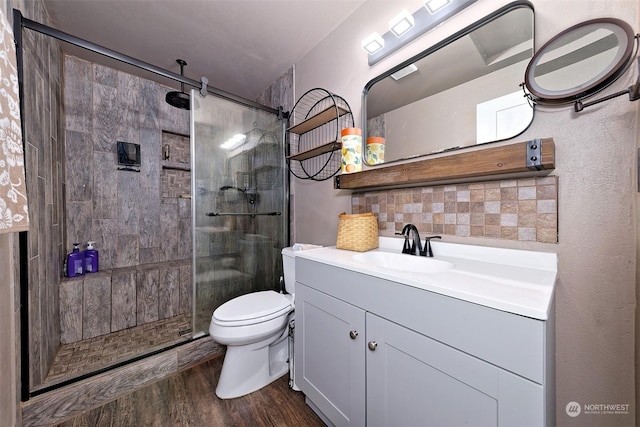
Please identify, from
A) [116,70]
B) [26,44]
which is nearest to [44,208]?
[26,44]

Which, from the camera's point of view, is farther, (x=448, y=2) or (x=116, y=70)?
(x=116, y=70)

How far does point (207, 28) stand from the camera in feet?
5.91

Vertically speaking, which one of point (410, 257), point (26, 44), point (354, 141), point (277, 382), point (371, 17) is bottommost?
point (277, 382)

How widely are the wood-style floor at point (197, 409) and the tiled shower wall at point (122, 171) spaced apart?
4.78 ft

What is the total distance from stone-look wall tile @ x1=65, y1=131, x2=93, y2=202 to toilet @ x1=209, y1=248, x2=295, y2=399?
1860 mm

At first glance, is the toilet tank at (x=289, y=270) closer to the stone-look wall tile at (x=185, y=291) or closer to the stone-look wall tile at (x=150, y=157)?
the stone-look wall tile at (x=185, y=291)

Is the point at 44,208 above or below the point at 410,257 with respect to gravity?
above

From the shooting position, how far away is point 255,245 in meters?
2.13

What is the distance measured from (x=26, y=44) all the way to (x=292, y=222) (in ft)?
6.24

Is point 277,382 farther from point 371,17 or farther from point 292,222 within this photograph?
point 371,17

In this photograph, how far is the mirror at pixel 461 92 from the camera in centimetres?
99

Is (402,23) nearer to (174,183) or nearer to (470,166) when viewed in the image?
(470,166)

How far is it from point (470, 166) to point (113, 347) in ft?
8.55

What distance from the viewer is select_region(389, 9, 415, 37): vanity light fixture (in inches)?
49.3
